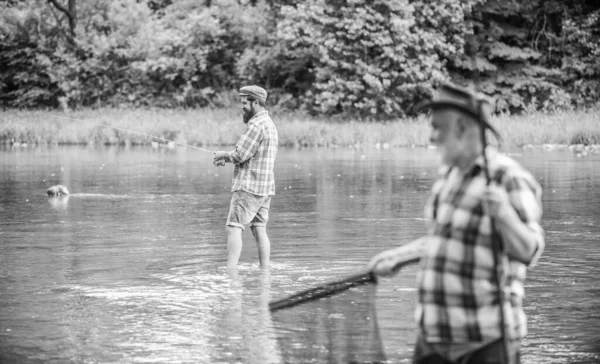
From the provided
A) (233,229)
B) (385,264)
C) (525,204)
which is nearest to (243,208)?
(233,229)

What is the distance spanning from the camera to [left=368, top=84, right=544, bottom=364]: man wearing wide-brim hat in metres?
4.08

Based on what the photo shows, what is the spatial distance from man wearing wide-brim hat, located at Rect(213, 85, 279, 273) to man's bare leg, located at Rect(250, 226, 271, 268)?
1 centimetres

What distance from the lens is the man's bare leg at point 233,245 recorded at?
35.4 feet

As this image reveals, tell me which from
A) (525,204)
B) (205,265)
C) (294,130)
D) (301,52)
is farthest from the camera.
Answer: (301,52)

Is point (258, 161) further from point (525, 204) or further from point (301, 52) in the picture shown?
point (301, 52)

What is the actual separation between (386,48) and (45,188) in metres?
25.8

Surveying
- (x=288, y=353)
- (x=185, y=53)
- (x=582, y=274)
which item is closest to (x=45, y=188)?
(x=582, y=274)

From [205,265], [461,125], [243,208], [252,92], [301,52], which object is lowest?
[205,265]

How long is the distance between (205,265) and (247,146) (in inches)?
59.6

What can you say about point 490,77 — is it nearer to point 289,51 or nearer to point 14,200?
point 289,51

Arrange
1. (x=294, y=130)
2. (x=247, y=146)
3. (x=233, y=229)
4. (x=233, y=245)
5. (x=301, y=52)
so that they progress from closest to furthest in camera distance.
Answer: (x=247, y=146), (x=233, y=229), (x=233, y=245), (x=294, y=130), (x=301, y=52)

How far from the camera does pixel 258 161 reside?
10844mm

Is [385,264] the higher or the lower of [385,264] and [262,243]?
the higher

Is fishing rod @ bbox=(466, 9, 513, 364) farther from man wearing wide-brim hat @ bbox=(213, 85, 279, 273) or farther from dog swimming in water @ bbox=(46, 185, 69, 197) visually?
dog swimming in water @ bbox=(46, 185, 69, 197)
